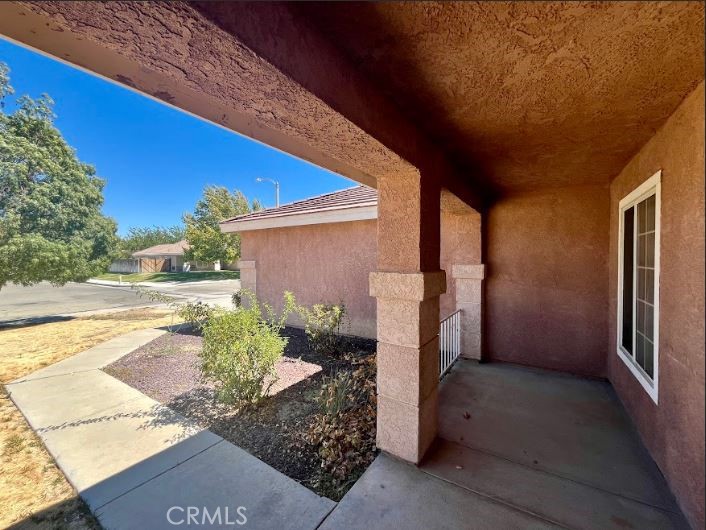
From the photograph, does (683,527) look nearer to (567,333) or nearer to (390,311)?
(390,311)

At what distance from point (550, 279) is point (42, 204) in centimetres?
1288

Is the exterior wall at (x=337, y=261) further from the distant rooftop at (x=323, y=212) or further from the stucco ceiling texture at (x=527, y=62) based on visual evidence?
the stucco ceiling texture at (x=527, y=62)

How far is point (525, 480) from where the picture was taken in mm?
2143

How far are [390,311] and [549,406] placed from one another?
2511 millimetres

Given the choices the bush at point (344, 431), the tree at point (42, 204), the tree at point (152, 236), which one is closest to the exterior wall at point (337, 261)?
the bush at point (344, 431)

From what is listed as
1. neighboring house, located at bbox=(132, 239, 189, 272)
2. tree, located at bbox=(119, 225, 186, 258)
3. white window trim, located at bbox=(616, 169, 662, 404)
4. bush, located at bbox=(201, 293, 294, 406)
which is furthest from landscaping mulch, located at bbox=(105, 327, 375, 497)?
tree, located at bbox=(119, 225, 186, 258)

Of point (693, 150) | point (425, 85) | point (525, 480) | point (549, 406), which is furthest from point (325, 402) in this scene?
point (693, 150)

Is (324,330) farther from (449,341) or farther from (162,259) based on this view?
(162,259)

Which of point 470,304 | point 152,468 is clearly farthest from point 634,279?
point 152,468

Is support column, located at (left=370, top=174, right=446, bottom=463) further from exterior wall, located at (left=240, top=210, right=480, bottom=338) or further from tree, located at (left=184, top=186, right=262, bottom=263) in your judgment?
tree, located at (left=184, top=186, right=262, bottom=263)

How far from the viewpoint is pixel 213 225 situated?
2847cm

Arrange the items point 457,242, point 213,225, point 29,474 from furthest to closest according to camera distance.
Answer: point 213,225 → point 457,242 → point 29,474

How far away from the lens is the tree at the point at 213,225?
25.3 metres

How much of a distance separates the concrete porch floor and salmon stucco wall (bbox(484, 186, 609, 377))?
936 mm
